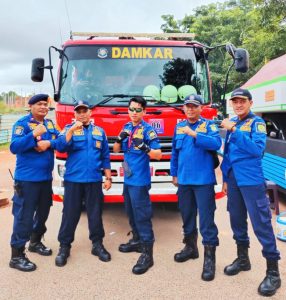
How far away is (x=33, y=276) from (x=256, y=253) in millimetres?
2227

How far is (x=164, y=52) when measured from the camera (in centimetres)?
443

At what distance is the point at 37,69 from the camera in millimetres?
4363

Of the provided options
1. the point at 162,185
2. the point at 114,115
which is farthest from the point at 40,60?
the point at 162,185

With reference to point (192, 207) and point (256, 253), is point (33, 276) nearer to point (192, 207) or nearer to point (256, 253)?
point (192, 207)

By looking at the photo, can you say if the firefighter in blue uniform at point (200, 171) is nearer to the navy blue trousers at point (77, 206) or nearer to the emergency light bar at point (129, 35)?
the navy blue trousers at point (77, 206)

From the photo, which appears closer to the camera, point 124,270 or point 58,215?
point 124,270

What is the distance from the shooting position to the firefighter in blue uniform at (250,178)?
2812 mm

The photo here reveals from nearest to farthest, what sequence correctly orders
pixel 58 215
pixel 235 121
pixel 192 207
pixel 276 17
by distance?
pixel 235 121 → pixel 192 207 → pixel 58 215 → pixel 276 17

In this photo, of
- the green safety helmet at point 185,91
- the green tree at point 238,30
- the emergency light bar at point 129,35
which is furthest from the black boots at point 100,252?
the green tree at point 238,30

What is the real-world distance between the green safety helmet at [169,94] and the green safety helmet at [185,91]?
2.0 inches

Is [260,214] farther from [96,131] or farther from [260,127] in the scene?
[96,131]

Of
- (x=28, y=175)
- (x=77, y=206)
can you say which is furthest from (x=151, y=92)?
(x=28, y=175)

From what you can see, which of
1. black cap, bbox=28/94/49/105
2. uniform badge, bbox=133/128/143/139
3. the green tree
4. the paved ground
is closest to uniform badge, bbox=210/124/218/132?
uniform badge, bbox=133/128/143/139

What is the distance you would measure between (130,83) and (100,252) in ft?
6.64
